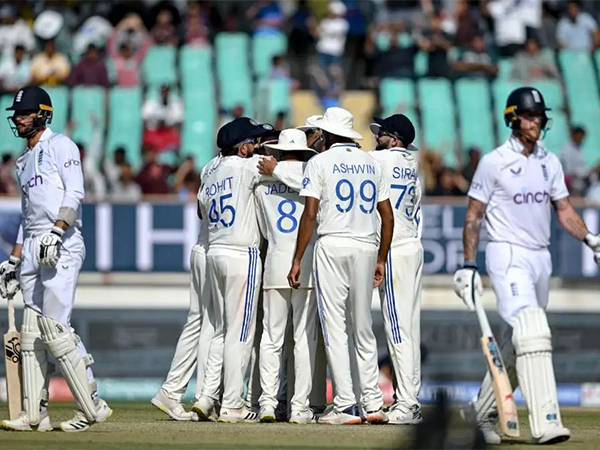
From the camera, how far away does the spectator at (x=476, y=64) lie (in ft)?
74.2

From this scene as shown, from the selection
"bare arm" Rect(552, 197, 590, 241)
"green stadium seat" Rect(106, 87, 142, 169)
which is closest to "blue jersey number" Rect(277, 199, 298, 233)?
"bare arm" Rect(552, 197, 590, 241)

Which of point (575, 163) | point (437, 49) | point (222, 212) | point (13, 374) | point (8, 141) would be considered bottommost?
point (13, 374)

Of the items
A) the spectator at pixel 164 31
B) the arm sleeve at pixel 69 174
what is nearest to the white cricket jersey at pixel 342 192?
the arm sleeve at pixel 69 174

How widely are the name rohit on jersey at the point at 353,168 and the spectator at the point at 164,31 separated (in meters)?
12.7

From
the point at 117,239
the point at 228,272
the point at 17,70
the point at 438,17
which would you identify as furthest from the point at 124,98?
the point at 228,272

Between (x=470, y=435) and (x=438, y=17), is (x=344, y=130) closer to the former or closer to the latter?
(x=470, y=435)

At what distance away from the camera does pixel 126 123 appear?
2153 centimetres

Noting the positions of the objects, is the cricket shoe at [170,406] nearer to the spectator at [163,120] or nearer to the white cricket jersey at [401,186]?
the white cricket jersey at [401,186]

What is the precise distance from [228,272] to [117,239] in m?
7.67

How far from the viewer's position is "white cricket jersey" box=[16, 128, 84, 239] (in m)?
10.2

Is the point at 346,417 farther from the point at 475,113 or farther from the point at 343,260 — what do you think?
the point at 475,113

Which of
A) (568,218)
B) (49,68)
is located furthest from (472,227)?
(49,68)

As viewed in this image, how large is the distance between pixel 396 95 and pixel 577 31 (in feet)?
11.4

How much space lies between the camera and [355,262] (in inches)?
425
